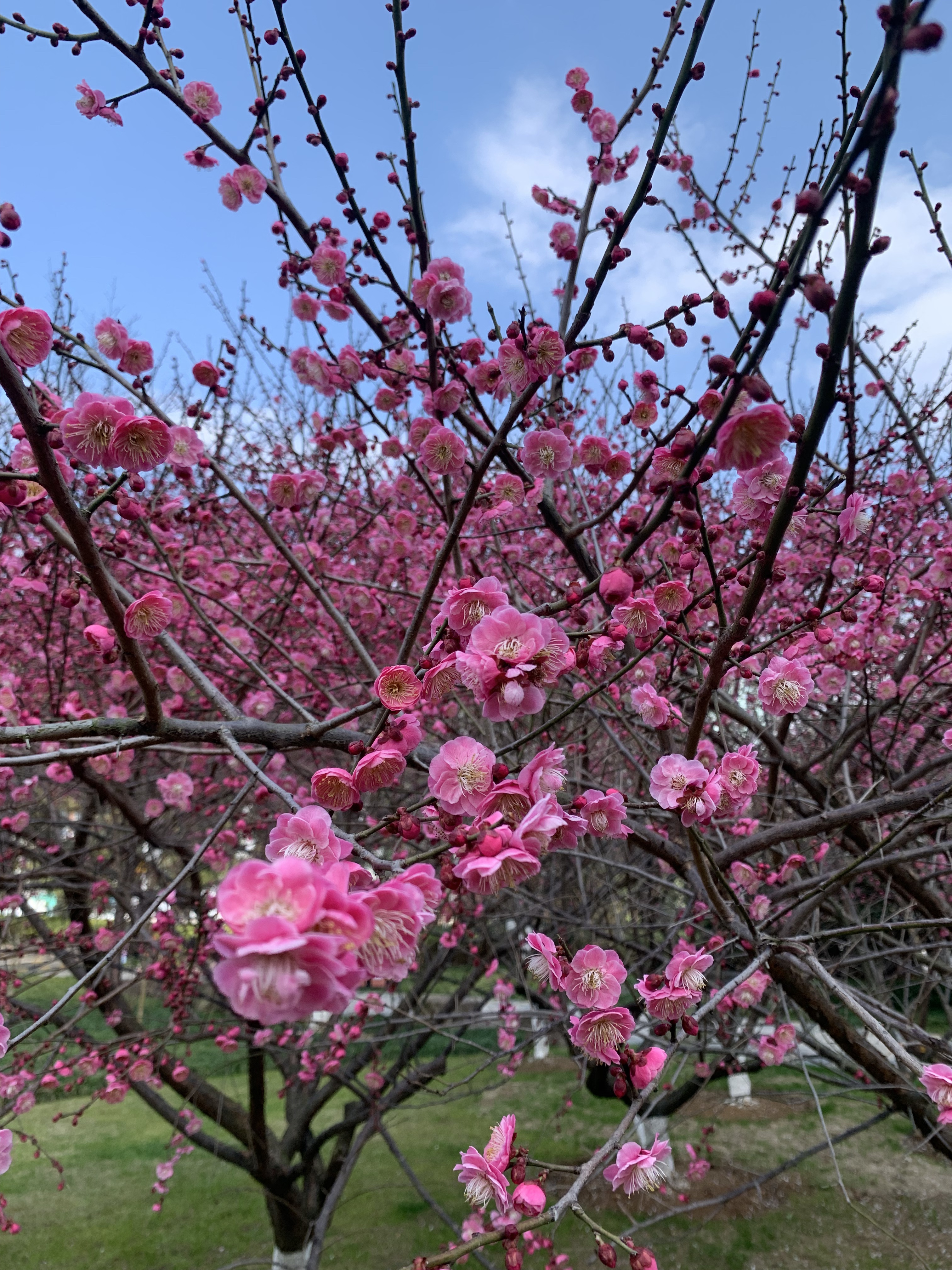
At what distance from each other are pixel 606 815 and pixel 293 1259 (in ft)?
16.0

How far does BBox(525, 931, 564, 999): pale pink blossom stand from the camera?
1.47m

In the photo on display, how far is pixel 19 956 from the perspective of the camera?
4527mm

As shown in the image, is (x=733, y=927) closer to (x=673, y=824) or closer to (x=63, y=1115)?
(x=673, y=824)

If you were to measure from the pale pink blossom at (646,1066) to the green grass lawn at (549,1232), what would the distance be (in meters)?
2.55

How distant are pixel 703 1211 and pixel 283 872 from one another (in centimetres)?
765

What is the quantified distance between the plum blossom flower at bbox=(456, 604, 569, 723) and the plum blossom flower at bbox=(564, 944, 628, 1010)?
0.62 metres

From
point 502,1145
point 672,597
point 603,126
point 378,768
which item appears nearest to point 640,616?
point 672,597

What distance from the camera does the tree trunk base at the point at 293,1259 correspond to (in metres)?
4.51

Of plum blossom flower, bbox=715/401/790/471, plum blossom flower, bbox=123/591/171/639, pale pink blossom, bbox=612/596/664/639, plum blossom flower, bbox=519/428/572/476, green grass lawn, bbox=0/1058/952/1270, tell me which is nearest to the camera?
plum blossom flower, bbox=715/401/790/471

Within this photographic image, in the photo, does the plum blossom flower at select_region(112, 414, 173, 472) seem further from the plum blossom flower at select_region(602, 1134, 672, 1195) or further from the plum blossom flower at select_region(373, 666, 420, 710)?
the plum blossom flower at select_region(602, 1134, 672, 1195)

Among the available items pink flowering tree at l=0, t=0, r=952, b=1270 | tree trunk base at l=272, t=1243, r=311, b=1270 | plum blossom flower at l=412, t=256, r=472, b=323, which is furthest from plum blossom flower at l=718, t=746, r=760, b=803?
tree trunk base at l=272, t=1243, r=311, b=1270

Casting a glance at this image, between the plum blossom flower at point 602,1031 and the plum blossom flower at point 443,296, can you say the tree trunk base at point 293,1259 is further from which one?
the plum blossom flower at point 443,296

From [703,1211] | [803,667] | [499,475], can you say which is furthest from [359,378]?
[703,1211]

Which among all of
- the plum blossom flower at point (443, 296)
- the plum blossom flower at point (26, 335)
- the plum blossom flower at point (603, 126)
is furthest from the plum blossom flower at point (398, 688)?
the plum blossom flower at point (603, 126)
